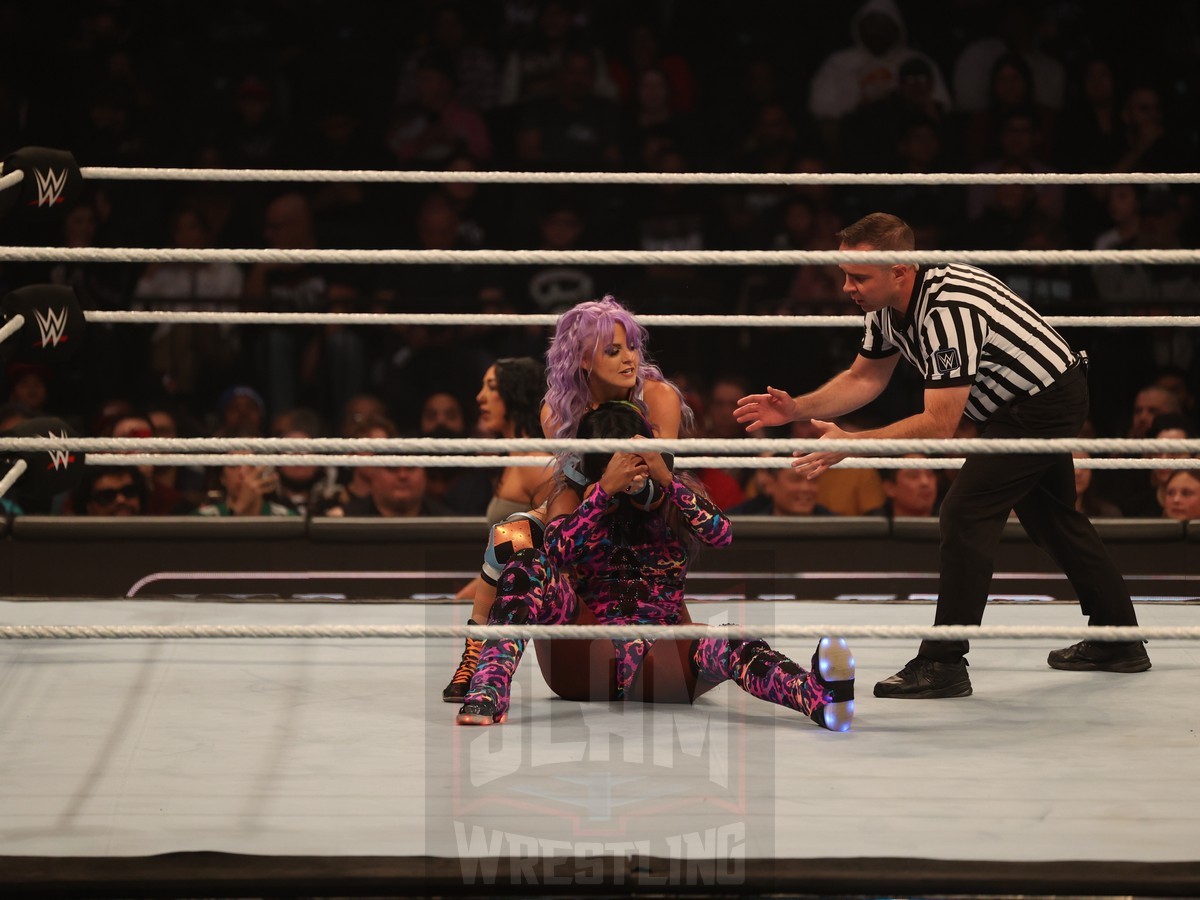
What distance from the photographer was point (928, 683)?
2.30 metres

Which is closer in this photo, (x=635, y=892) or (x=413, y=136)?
(x=635, y=892)

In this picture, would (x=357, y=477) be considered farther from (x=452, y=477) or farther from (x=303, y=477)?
(x=452, y=477)

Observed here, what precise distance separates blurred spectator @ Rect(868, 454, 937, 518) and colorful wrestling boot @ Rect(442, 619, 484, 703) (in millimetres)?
2034

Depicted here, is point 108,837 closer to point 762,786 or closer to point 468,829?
point 468,829

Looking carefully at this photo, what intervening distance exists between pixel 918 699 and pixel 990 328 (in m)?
0.61

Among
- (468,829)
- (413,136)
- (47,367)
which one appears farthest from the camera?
(413,136)

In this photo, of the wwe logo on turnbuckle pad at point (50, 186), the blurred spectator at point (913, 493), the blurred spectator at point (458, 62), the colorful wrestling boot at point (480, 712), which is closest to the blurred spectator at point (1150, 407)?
the blurred spectator at point (913, 493)

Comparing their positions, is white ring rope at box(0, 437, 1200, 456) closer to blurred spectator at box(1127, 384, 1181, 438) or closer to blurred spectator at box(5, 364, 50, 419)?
blurred spectator at box(1127, 384, 1181, 438)

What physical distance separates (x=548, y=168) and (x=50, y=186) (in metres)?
2.95

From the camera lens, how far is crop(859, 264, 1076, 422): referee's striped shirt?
2.27 meters

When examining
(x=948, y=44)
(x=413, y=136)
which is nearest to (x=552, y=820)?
(x=413, y=136)

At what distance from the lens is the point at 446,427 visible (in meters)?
4.23

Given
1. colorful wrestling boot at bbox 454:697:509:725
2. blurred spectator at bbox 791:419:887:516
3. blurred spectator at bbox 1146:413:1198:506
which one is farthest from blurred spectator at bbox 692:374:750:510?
colorful wrestling boot at bbox 454:697:509:725

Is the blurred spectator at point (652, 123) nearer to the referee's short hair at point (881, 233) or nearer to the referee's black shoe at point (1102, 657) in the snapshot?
the referee's short hair at point (881, 233)
